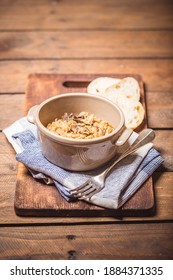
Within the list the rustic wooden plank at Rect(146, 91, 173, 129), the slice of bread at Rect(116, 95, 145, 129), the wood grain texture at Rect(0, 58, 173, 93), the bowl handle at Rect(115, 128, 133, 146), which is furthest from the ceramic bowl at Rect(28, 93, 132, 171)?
the wood grain texture at Rect(0, 58, 173, 93)

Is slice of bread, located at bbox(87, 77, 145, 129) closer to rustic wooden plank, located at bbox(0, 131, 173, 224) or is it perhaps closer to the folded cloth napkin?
the folded cloth napkin

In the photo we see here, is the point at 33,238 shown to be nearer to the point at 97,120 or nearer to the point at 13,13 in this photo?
the point at 97,120

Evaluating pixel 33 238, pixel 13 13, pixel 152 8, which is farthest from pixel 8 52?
pixel 33 238

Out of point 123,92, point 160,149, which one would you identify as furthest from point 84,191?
point 123,92

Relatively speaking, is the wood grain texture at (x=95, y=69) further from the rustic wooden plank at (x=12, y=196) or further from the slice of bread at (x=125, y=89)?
the rustic wooden plank at (x=12, y=196)

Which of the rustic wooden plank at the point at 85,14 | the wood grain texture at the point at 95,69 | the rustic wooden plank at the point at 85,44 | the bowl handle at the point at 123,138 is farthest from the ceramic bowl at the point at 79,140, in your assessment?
the rustic wooden plank at the point at 85,14
